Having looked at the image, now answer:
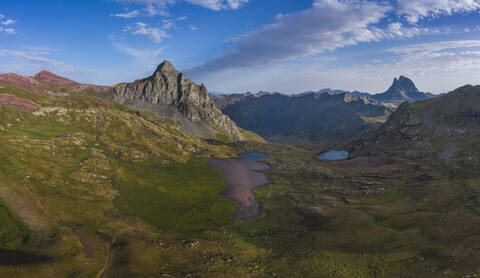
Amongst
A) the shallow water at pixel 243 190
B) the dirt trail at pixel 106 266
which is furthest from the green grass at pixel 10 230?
the shallow water at pixel 243 190

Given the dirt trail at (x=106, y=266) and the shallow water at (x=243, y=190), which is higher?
the dirt trail at (x=106, y=266)

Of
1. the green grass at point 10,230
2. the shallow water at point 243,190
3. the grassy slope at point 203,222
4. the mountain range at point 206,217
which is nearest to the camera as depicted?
the grassy slope at point 203,222

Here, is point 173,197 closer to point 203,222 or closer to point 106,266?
point 203,222

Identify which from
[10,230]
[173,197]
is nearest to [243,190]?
[173,197]

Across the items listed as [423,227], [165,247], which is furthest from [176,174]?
[423,227]

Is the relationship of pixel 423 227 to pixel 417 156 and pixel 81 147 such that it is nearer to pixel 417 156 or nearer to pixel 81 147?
pixel 417 156

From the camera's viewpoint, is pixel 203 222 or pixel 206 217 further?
pixel 206 217

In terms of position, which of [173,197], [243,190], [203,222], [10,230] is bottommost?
[203,222]

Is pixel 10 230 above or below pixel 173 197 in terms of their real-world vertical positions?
above

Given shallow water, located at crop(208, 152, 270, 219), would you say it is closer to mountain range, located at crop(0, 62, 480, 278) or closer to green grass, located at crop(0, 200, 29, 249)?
mountain range, located at crop(0, 62, 480, 278)

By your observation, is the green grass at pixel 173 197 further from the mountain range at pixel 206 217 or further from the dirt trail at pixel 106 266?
the dirt trail at pixel 106 266

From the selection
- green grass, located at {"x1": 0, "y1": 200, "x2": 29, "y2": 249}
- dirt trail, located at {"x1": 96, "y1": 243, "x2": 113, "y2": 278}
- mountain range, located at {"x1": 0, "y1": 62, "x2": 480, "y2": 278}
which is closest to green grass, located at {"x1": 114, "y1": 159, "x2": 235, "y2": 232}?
mountain range, located at {"x1": 0, "y1": 62, "x2": 480, "y2": 278}
